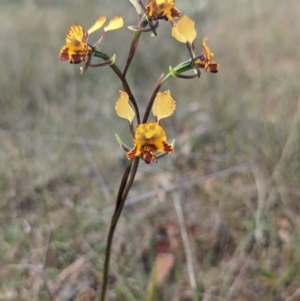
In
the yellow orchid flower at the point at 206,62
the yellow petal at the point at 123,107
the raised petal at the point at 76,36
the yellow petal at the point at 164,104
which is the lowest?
the yellow petal at the point at 164,104

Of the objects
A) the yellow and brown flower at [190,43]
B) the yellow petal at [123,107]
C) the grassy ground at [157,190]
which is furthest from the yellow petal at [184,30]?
the grassy ground at [157,190]

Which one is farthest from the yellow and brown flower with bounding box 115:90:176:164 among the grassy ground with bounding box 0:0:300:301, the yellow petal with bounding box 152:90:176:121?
the grassy ground with bounding box 0:0:300:301

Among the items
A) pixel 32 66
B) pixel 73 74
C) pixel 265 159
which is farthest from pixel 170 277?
pixel 32 66

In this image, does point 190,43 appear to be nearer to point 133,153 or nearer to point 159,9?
point 159,9

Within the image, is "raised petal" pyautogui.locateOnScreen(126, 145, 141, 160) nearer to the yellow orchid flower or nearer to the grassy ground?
the yellow orchid flower

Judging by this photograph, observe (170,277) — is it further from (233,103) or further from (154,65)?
(154,65)

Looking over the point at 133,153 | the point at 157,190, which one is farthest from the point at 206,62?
the point at 157,190

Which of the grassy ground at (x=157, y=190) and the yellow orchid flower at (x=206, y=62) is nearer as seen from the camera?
the yellow orchid flower at (x=206, y=62)

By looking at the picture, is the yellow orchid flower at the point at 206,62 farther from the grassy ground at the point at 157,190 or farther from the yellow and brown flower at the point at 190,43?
the grassy ground at the point at 157,190
